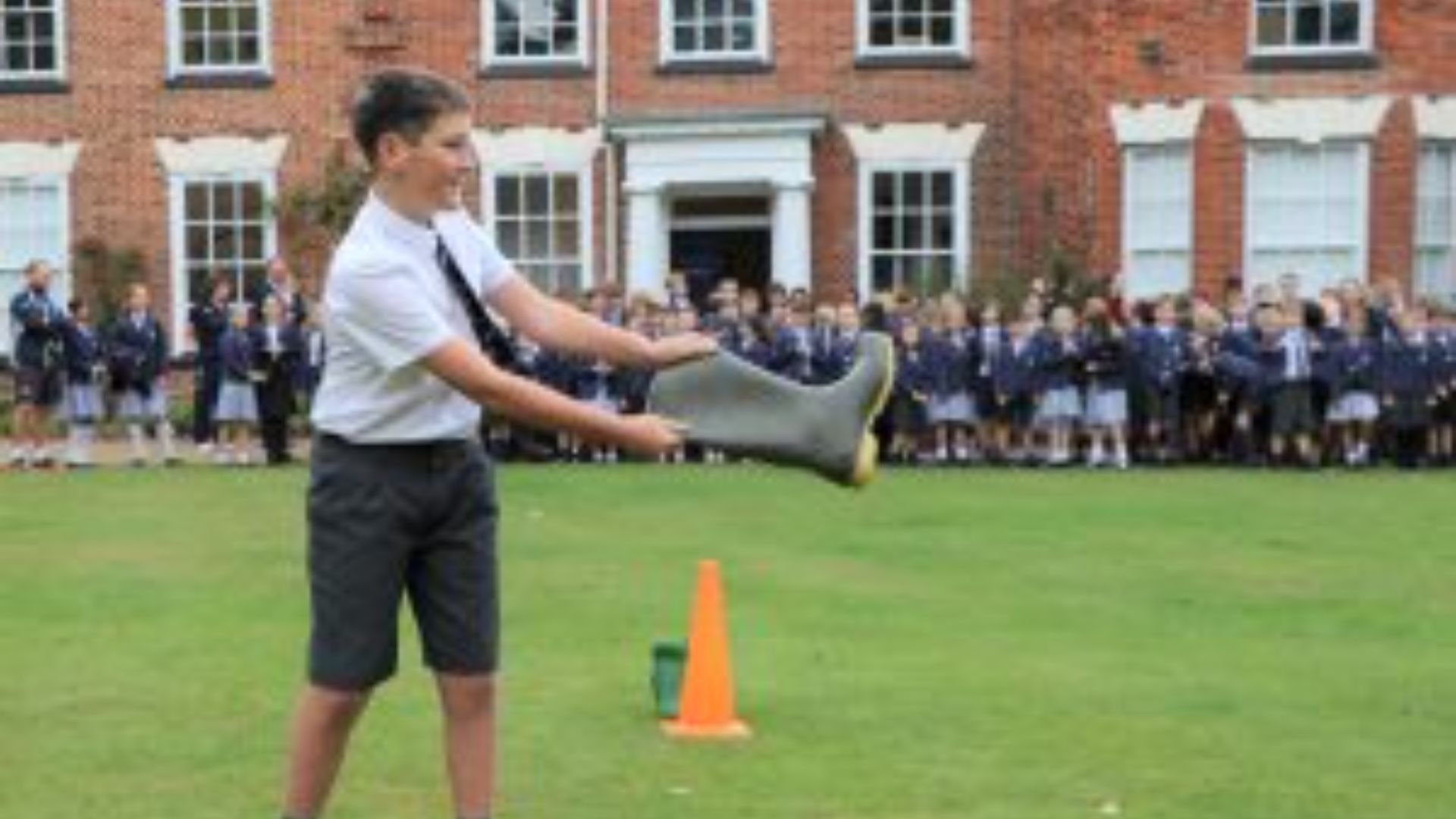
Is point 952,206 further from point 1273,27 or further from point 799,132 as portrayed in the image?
point 1273,27

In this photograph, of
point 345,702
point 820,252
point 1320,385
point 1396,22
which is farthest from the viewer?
point 820,252

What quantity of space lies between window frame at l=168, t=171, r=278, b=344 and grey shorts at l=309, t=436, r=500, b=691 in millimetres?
22245

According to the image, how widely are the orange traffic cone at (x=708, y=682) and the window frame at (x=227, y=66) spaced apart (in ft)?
66.6

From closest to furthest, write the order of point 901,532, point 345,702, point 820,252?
point 345,702 < point 901,532 < point 820,252

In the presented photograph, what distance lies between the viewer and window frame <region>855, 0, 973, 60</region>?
86.8 ft

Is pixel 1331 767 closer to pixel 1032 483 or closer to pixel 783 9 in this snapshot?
pixel 1032 483

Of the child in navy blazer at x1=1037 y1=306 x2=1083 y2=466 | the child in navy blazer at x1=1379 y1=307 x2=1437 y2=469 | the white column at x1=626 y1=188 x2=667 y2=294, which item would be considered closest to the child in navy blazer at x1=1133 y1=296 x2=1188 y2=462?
the child in navy blazer at x1=1037 y1=306 x2=1083 y2=466

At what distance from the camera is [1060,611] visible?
37.2 ft

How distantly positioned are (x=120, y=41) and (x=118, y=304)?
3.18m

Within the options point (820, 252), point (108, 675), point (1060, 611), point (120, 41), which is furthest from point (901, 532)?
point (120, 41)

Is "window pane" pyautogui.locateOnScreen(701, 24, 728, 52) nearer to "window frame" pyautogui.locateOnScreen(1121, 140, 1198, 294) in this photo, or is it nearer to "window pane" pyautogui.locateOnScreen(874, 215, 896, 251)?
"window pane" pyautogui.locateOnScreen(874, 215, 896, 251)

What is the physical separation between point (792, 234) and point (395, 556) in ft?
68.3

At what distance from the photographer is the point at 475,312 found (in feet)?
18.6

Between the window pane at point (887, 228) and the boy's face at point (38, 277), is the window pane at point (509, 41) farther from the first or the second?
the boy's face at point (38, 277)
